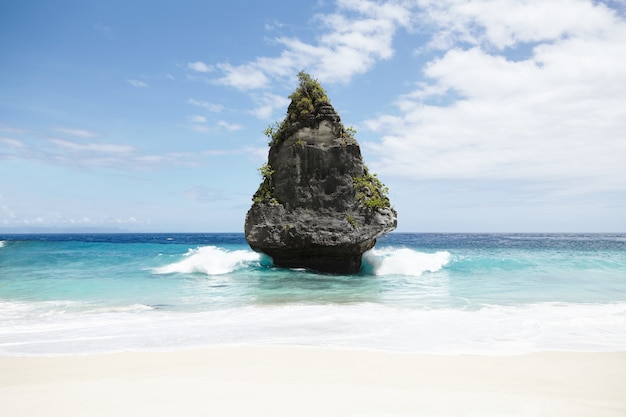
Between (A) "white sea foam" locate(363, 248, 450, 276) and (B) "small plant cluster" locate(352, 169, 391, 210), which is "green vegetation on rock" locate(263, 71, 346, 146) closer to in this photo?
(B) "small plant cluster" locate(352, 169, 391, 210)

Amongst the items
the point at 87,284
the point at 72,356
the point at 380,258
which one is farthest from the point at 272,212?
the point at 72,356

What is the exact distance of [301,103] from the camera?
16281 mm

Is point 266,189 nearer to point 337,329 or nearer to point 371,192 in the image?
point 371,192

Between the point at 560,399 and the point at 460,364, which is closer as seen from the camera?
the point at 560,399

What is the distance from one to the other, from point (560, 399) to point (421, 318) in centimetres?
406

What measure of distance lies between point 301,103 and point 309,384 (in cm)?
1353

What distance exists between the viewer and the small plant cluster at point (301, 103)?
16.2m

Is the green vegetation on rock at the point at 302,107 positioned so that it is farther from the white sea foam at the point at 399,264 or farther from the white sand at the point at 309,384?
the white sand at the point at 309,384

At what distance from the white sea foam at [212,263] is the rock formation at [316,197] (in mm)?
2601

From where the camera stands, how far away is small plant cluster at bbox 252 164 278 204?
16017 mm

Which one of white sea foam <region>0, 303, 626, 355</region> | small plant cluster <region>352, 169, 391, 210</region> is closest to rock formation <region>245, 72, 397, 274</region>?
small plant cluster <region>352, 169, 391, 210</region>

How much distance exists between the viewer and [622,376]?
4629mm

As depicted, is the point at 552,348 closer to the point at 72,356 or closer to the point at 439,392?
the point at 439,392

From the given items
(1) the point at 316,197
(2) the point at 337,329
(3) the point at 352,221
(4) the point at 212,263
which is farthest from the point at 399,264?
(2) the point at 337,329
